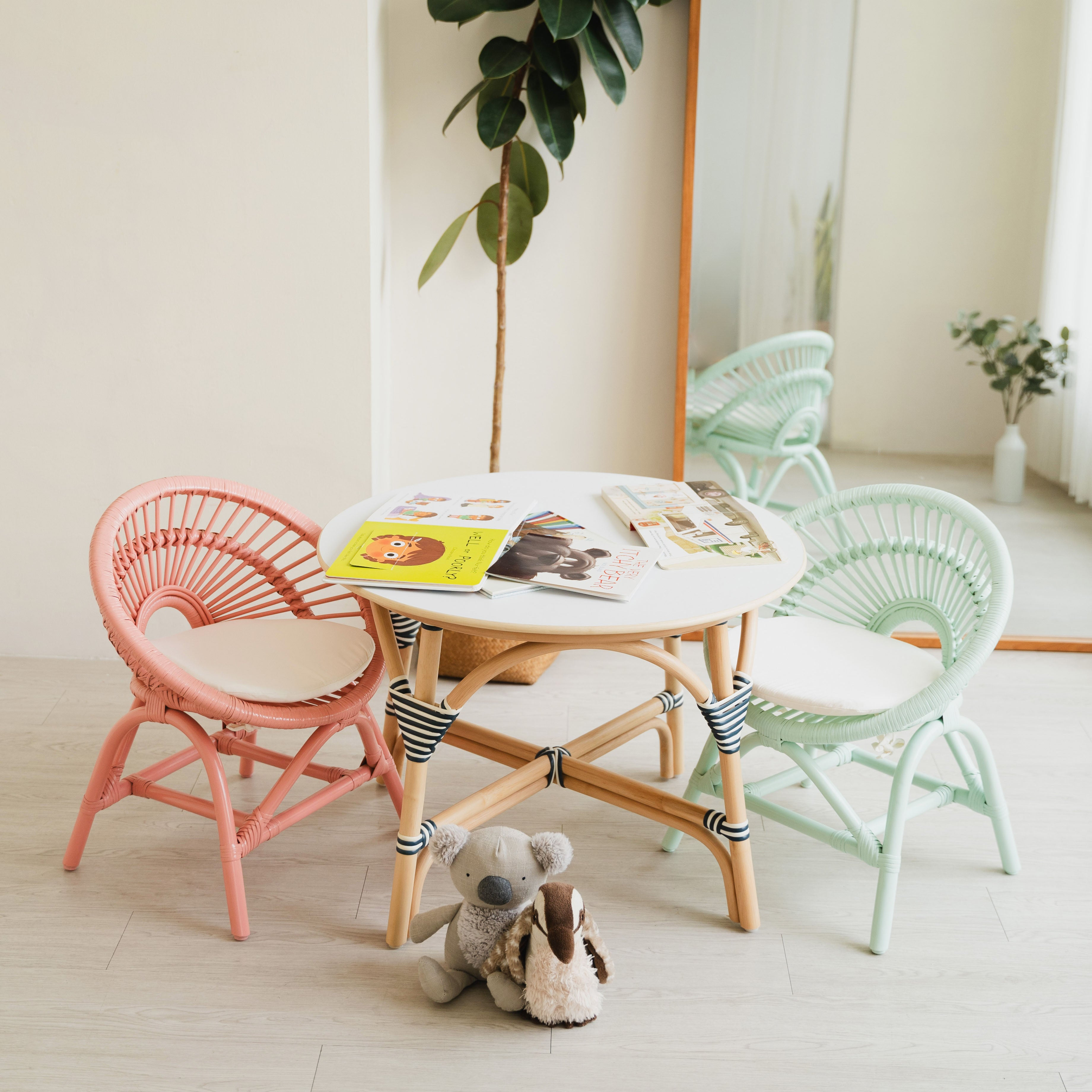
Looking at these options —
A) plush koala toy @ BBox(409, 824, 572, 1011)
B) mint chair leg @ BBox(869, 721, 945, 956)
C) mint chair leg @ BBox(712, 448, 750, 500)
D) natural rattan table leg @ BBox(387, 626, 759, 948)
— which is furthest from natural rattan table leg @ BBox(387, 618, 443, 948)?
mint chair leg @ BBox(712, 448, 750, 500)

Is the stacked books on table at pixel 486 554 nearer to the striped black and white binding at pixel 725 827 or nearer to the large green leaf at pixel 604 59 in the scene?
the striped black and white binding at pixel 725 827

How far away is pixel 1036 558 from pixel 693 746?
122 centimetres

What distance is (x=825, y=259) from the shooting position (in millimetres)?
2764

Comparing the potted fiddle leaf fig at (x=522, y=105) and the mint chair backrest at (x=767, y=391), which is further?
the mint chair backrest at (x=767, y=391)

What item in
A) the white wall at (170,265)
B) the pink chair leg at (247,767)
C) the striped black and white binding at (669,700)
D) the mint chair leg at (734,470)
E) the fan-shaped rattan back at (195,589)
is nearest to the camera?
the fan-shaped rattan back at (195,589)

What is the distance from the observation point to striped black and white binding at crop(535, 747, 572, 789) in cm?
195

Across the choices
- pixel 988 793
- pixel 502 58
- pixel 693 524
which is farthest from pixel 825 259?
pixel 988 793

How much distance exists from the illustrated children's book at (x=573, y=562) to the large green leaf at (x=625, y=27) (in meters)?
1.29

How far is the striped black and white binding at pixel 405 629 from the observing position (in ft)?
6.42

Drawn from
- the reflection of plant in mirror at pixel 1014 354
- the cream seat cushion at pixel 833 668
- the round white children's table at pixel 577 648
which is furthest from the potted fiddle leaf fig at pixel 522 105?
the reflection of plant in mirror at pixel 1014 354

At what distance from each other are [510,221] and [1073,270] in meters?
1.44

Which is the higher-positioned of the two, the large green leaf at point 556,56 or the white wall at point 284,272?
the large green leaf at point 556,56

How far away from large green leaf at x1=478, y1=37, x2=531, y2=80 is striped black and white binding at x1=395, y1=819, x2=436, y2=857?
1768 mm

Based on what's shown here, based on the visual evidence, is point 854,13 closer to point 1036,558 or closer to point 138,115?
point 1036,558
